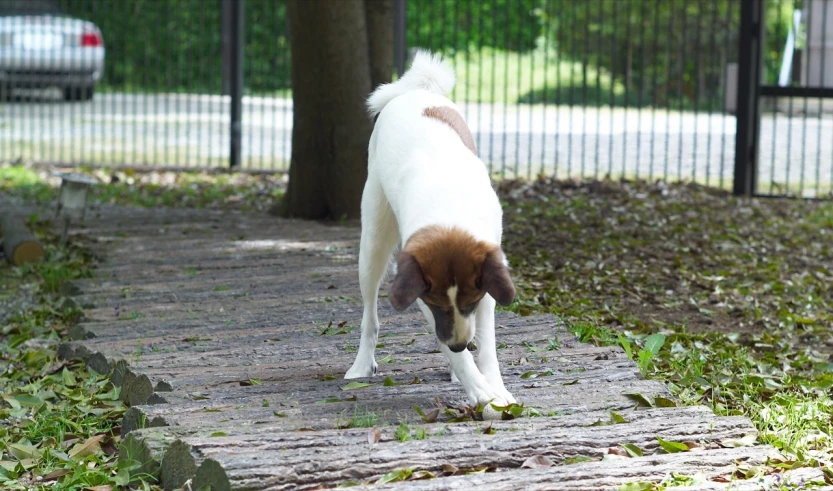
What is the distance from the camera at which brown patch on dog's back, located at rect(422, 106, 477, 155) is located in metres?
4.59

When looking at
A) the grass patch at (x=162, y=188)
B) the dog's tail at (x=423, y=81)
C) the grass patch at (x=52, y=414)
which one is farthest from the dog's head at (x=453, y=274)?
the grass patch at (x=162, y=188)

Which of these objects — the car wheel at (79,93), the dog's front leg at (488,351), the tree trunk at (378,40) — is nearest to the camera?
the dog's front leg at (488,351)

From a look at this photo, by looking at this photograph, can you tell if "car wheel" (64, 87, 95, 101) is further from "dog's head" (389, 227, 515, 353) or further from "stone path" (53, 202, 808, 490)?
"dog's head" (389, 227, 515, 353)

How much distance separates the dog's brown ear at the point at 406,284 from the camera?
3.47 m

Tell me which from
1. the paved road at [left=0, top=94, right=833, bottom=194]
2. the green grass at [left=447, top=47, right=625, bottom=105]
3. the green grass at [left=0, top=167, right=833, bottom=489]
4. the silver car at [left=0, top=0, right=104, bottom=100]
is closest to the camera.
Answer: the green grass at [left=0, top=167, right=833, bottom=489]

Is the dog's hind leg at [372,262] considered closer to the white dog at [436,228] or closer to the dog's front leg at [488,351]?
the white dog at [436,228]

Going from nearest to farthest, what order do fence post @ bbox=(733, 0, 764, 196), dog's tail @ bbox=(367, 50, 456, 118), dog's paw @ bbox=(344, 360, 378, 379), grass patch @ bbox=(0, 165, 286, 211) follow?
1. dog's paw @ bbox=(344, 360, 378, 379)
2. dog's tail @ bbox=(367, 50, 456, 118)
3. grass patch @ bbox=(0, 165, 286, 211)
4. fence post @ bbox=(733, 0, 764, 196)

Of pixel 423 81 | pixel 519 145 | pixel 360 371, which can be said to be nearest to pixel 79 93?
pixel 519 145

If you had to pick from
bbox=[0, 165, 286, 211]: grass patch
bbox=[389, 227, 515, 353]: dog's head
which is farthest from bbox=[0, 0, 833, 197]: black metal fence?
bbox=[389, 227, 515, 353]: dog's head

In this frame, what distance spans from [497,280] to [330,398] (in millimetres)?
972

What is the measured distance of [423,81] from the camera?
5152 mm

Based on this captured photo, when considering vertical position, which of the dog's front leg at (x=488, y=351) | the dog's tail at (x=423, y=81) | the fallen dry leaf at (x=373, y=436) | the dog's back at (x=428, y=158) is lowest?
the fallen dry leaf at (x=373, y=436)

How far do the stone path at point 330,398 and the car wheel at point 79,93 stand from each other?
23.5 feet

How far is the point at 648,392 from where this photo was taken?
428 cm
